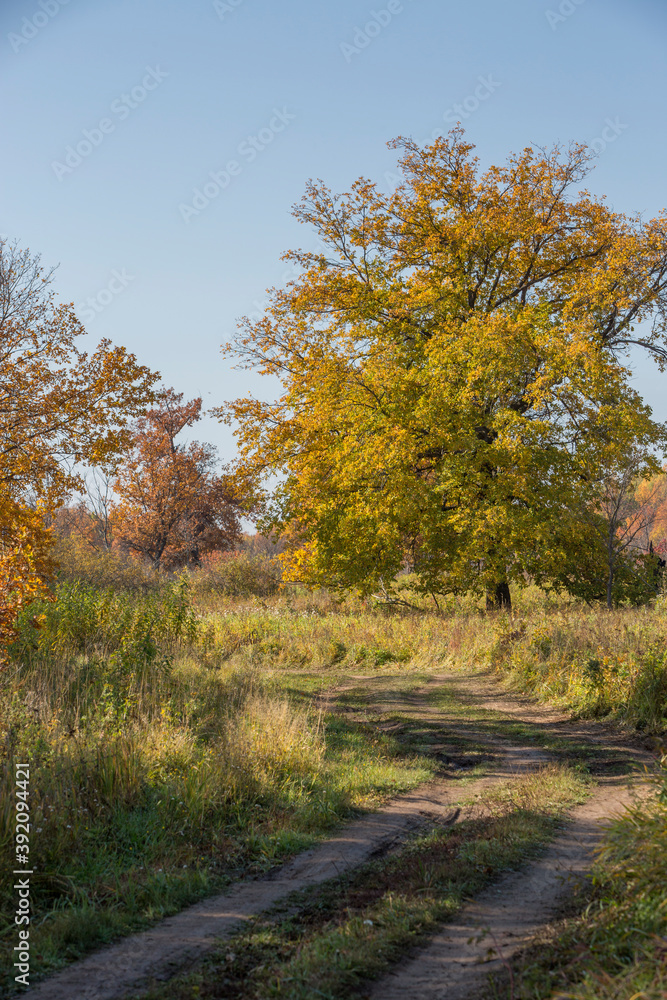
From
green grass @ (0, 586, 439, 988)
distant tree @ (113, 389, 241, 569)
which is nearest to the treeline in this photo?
green grass @ (0, 586, 439, 988)

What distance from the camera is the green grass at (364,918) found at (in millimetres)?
3791

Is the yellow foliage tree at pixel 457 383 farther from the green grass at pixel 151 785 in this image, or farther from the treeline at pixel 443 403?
the green grass at pixel 151 785

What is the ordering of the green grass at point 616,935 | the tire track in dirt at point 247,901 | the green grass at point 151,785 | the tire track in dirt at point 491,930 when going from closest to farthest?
the green grass at point 616,935
the tire track in dirt at point 491,930
the tire track in dirt at point 247,901
the green grass at point 151,785

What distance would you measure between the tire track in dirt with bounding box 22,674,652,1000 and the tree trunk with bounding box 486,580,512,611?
408 inches

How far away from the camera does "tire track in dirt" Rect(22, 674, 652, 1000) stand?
12.8 ft

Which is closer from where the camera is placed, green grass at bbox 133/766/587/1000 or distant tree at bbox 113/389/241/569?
green grass at bbox 133/766/587/1000

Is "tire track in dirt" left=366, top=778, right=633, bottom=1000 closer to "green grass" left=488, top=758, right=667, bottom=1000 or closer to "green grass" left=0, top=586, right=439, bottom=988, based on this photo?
"green grass" left=488, top=758, right=667, bottom=1000

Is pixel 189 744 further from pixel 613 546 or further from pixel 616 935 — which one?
pixel 613 546

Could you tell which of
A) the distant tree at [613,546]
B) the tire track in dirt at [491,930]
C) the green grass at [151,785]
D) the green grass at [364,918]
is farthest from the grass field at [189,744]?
the distant tree at [613,546]

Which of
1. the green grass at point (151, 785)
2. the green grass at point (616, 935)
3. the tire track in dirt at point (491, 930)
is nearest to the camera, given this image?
the green grass at point (616, 935)

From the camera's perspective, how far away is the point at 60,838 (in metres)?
5.35

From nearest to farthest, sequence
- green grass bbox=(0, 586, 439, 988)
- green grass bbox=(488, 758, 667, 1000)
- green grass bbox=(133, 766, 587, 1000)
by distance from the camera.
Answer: green grass bbox=(488, 758, 667, 1000)
green grass bbox=(133, 766, 587, 1000)
green grass bbox=(0, 586, 439, 988)

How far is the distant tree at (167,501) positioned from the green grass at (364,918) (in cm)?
3341

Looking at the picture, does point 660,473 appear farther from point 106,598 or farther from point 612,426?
point 106,598
